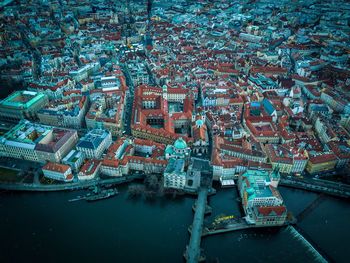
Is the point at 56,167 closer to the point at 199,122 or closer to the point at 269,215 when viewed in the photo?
the point at 199,122

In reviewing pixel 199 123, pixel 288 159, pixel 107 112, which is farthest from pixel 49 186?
pixel 288 159

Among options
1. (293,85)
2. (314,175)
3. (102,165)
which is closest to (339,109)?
(293,85)

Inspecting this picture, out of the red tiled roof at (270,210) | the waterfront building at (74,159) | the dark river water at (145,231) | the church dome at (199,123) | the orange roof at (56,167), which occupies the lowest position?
the dark river water at (145,231)

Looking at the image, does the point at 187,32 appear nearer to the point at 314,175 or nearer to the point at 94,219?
the point at 314,175

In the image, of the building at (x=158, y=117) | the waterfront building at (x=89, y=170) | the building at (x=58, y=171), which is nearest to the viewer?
the building at (x=58, y=171)

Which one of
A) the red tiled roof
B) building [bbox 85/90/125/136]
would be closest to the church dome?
building [bbox 85/90/125/136]

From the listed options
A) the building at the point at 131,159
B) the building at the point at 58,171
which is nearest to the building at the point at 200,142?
the building at the point at 131,159

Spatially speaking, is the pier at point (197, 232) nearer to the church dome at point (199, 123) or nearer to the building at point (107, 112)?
the church dome at point (199, 123)
